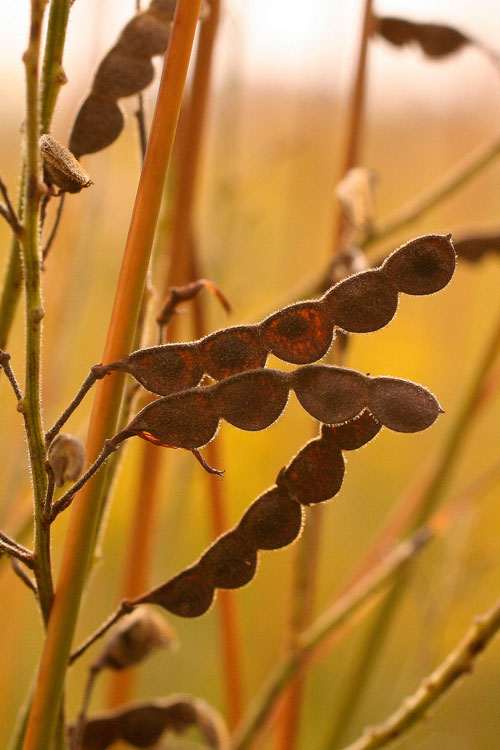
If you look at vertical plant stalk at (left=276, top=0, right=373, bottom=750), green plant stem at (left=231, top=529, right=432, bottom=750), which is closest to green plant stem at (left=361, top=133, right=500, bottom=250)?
vertical plant stalk at (left=276, top=0, right=373, bottom=750)

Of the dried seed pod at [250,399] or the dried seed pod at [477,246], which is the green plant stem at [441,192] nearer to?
the dried seed pod at [477,246]

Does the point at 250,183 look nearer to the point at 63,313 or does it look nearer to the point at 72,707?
the point at 63,313

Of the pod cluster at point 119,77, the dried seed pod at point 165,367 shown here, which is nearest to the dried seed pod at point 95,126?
the pod cluster at point 119,77

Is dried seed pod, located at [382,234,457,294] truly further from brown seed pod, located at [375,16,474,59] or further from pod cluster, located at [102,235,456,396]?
brown seed pod, located at [375,16,474,59]

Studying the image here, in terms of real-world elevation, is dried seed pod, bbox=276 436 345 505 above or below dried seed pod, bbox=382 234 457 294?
below

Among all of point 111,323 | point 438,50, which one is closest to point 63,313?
point 438,50

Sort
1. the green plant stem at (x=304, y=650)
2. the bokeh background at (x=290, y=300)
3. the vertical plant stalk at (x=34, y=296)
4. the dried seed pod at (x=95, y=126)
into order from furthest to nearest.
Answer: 1. the bokeh background at (x=290, y=300)
2. the green plant stem at (x=304, y=650)
3. the dried seed pod at (x=95, y=126)
4. the vertical plant stalk at (x=34, y=296)
